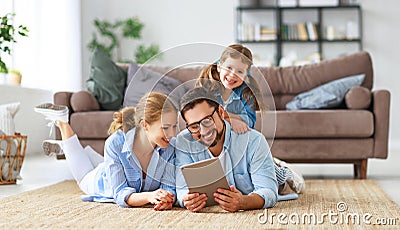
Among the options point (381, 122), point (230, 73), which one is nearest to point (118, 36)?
point (381, 122)

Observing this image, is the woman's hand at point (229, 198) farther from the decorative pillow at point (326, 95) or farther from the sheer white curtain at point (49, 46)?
the sheer white curtain at point (49, 46)

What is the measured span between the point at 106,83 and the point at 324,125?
1537 millimetres

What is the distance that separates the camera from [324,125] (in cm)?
388

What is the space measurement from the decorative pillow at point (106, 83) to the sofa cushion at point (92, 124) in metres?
0.30

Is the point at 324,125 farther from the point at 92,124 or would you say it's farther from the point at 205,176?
the point at 205,176

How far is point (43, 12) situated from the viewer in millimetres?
6844

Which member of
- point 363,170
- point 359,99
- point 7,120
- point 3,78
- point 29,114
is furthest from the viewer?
point 29,114

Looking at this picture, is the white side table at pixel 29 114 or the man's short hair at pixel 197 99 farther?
the white side table at pixel 29 114

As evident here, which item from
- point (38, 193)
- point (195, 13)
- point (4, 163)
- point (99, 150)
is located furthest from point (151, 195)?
point (195, 13)

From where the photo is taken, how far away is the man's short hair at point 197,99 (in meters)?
2.21

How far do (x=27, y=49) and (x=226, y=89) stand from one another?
15.5 feet

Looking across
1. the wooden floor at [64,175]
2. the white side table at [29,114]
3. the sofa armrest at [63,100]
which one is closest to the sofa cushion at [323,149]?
the wooden floor at [64,175]

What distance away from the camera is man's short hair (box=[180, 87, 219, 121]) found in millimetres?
2209

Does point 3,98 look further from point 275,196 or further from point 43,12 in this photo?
point 275,196
